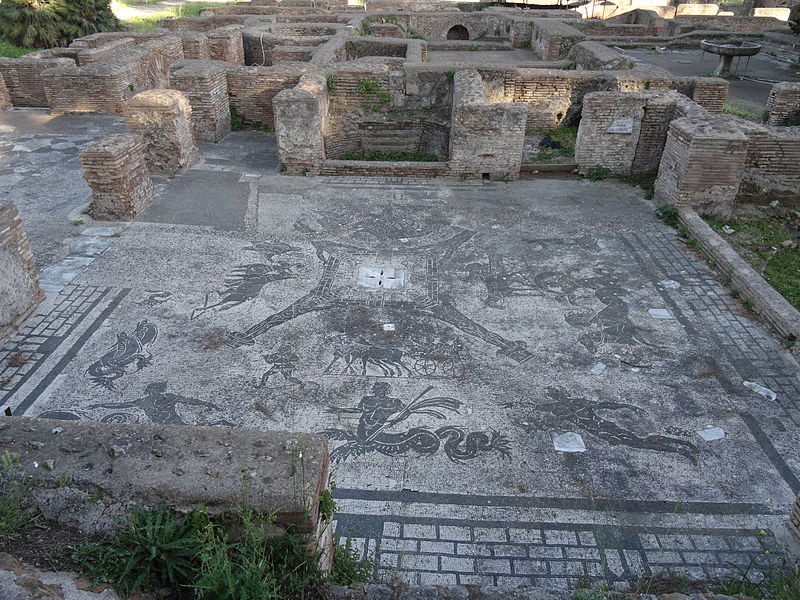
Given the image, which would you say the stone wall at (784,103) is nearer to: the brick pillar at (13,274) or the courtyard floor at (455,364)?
the courtyard floor at (455,364)

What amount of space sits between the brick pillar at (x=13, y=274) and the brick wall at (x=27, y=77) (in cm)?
786

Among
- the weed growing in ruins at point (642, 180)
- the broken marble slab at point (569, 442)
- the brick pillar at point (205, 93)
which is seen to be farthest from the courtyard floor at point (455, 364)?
the brick pillar at point (205, 93)

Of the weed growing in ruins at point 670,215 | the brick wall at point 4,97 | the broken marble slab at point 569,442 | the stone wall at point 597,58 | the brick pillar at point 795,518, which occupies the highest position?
the stone wall at point 597,58

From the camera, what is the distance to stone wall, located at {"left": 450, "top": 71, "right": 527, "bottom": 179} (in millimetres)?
7578

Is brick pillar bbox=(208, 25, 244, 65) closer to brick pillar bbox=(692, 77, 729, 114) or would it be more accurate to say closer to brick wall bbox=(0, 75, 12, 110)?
brick wall bbox=(0, 75, 12, 110)

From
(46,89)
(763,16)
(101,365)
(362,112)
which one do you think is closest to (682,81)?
(362,112)

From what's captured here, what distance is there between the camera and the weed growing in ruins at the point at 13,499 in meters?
2.19

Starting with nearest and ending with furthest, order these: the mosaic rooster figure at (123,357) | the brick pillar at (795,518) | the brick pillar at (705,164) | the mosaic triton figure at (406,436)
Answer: the brick pillar at (795,518), the mosaic triton figure at (406,436), the mosaic rooster figure at (123,357), the brick pillar at (705,164)

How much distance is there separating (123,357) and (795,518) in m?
4.70

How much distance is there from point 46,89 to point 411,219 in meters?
7.93

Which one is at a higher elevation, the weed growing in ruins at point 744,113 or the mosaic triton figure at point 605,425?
the weed growing in ruins at point 744,113

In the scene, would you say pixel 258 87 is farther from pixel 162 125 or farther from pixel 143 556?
pixel 143 556

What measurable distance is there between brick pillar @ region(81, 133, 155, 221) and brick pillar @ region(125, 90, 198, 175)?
2.60 ft

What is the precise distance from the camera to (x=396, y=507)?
3.51 meters
